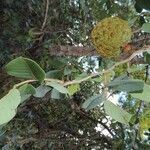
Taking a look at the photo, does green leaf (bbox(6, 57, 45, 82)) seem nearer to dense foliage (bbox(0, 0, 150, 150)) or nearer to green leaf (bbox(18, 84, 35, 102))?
green leaf (bbox(18, 84, 35, 102))

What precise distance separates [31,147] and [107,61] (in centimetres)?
184

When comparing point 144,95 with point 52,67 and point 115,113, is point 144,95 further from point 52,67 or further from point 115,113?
point 52,67

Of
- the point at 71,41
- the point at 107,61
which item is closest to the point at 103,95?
Answer: the point at 107,61

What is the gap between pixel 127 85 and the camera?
98 cm

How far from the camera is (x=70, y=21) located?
3.45 meters

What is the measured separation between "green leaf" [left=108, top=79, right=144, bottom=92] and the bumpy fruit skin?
0.14m

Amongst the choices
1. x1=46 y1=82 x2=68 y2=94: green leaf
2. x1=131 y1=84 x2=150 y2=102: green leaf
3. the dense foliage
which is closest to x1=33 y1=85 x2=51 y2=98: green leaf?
x1=46 y1=82 x2=68 y2=94: green leaf

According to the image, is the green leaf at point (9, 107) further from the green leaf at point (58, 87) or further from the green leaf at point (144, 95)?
the green leaf at point (144, 95)

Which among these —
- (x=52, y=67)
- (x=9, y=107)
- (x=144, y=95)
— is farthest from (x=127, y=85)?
(x=52, y=67)

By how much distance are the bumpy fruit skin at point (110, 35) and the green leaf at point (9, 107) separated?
34 cm

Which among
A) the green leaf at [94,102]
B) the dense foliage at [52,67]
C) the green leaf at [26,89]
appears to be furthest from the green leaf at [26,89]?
the dense foliage at [52,67]

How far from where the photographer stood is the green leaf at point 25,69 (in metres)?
0.90

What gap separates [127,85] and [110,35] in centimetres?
18

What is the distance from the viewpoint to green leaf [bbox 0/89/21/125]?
81 cm
